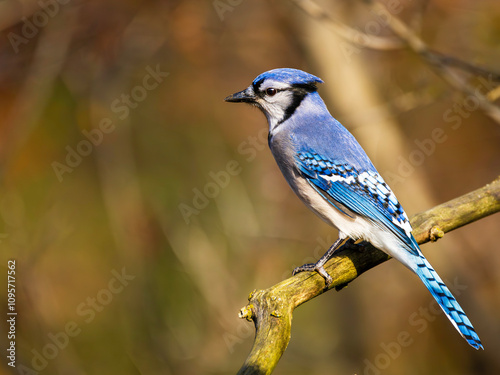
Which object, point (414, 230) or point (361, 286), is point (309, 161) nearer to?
point (414, 230)

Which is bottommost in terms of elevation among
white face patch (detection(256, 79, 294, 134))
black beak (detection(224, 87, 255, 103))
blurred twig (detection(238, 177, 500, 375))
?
blurred twig (detection(238, 177, 500, 375))

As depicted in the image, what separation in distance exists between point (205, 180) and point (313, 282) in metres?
3.31

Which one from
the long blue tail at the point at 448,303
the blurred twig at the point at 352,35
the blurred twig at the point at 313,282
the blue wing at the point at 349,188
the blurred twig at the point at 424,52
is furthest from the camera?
the blurred twig at the point at 352,35

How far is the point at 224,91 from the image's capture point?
610 cm

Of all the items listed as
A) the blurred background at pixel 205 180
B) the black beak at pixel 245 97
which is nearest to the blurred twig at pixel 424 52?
the blurred background at pixel 205 180

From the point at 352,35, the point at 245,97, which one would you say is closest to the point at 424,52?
the point at 352,35

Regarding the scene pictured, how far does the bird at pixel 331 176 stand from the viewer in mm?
2895

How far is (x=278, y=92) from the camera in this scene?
3.46 meters

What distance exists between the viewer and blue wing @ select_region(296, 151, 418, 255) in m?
3.07

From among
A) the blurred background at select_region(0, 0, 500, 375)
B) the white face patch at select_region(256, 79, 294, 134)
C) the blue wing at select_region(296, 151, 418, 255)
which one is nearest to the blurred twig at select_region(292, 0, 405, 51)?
the blurred background at select_region(0, 0, 500, 375)

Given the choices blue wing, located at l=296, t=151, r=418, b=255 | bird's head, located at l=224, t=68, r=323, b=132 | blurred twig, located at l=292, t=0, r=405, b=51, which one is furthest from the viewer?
blurred twig, located at l=292, t=0, r=405, b=51

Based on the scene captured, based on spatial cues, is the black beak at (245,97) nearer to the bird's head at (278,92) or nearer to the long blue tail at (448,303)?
the bird's head at (278,92)

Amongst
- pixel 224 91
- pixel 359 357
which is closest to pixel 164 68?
pixel 224 91

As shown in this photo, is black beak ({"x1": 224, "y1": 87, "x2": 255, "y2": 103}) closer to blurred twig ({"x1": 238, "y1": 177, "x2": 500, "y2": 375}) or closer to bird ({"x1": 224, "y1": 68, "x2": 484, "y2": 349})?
bird ({"x1": 224, "y1": 68, "x2": 484, "y2": 349})
